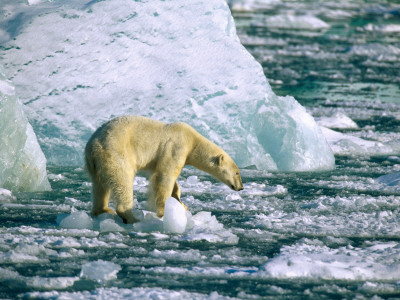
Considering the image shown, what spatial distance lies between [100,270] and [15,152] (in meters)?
2.46

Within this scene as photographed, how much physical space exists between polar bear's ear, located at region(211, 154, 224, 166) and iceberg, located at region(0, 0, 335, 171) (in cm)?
199

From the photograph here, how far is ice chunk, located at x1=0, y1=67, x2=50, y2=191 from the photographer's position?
578cm

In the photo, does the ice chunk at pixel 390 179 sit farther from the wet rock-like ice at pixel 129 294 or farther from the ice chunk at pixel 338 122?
the wet rock-like ice at pixel 129 294

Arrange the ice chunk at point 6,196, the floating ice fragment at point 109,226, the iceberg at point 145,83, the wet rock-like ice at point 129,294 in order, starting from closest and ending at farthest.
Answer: the wet rock-like ice at point 129,294
the floating ice fragment at point 109,226
the ice chunk at point 6,196
the iceberg at point 145,83

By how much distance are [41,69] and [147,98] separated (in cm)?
121

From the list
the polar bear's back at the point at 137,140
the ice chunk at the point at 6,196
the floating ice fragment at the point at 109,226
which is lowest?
the ice chunk at the point at 6,196

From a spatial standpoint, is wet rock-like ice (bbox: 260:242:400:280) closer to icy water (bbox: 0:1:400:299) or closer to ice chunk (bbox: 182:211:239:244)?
icy water (bbox: 0:1:400:299)

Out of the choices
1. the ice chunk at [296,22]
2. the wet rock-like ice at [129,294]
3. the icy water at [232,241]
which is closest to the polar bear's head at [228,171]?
the icy water at [232,241]

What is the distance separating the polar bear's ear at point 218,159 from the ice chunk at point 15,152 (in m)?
1.67

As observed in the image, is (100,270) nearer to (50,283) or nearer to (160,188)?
(50,283)

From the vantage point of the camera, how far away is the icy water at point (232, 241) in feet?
12.0

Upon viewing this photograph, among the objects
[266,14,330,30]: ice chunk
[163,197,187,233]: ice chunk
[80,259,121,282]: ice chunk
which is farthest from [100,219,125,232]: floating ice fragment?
[266,14,330,30]: ice chunk

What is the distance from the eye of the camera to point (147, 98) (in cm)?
728

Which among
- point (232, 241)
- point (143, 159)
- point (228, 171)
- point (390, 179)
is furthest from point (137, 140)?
point (390, 179)
